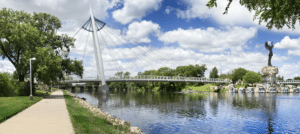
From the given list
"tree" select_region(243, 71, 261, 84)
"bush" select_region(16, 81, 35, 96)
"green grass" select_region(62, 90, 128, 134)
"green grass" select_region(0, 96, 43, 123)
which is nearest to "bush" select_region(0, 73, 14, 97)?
"bush" select_region(16, 81, 35, 96)

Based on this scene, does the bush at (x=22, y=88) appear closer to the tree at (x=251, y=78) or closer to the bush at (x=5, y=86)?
the bush at (x=5, y=86)

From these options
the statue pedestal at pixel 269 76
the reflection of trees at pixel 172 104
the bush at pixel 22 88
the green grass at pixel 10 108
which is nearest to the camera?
the green grass at pixel 10 108

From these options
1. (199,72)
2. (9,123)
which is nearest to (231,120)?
(9,123)

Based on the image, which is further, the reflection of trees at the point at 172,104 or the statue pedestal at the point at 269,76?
the statue pedestal at the point at 269,76

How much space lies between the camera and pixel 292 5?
8.18 meters

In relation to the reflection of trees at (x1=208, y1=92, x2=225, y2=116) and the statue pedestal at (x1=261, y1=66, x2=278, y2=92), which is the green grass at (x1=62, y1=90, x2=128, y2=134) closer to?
the reflection of trees at (x1=208, y1=92, x2=225, y2=116)

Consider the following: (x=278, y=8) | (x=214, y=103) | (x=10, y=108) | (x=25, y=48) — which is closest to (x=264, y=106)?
(x=214, y=103)

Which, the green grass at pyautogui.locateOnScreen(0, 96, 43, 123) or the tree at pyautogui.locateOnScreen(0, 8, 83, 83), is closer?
the green grass at pyautogui.locateOnScreen(0, 96, 43, 123)

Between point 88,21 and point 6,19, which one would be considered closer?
point 6,19

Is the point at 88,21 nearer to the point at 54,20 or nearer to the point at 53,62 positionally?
the point at 54,20

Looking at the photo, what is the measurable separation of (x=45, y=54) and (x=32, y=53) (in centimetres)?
195

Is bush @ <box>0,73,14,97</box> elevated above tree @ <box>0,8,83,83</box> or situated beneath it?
situated beneath

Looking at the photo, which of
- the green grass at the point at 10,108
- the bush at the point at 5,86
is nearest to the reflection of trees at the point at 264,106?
the green grass at the point at 10,108

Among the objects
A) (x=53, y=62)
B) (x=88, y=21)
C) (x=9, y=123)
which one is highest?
(x=88, y=21)
